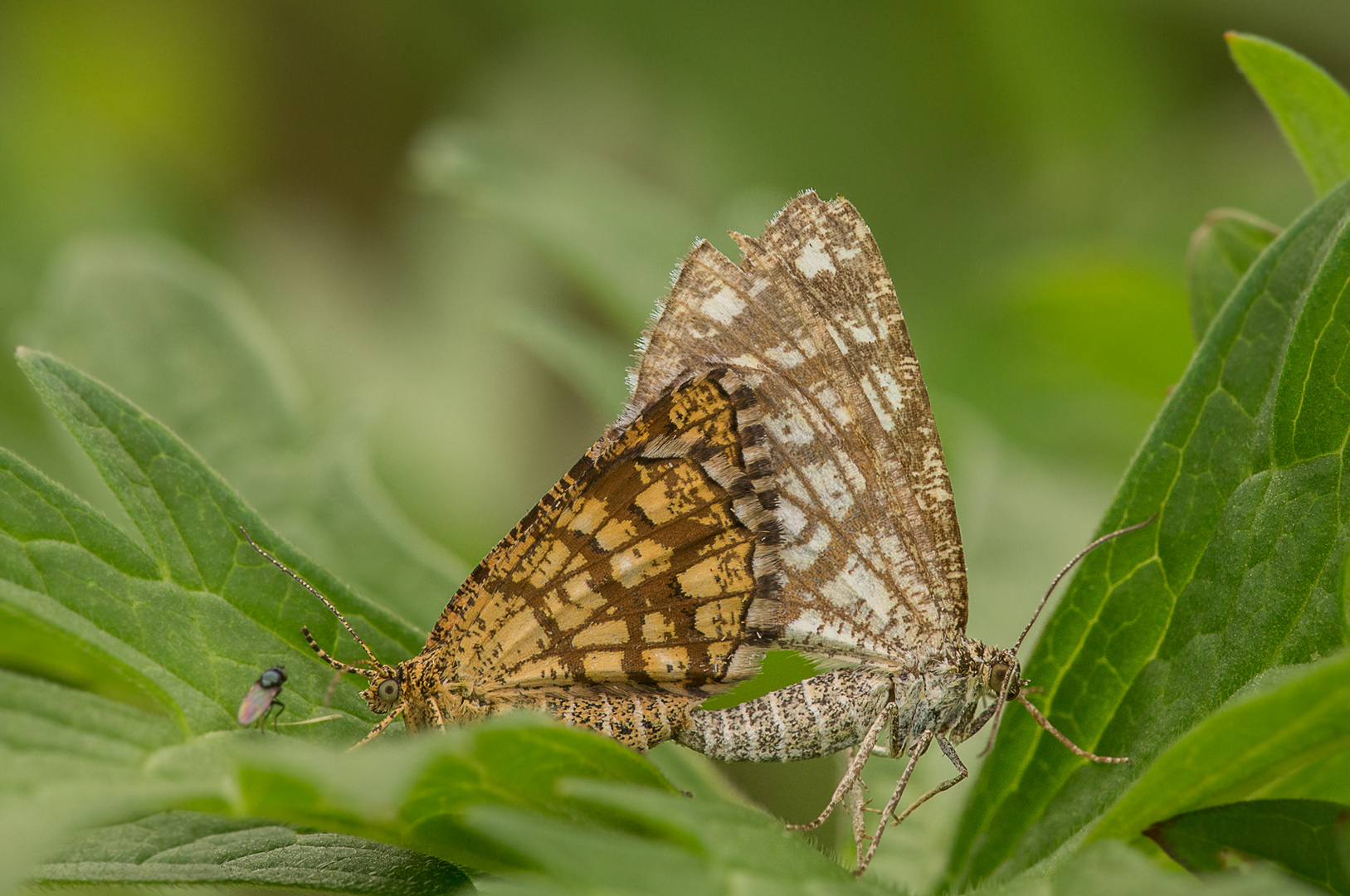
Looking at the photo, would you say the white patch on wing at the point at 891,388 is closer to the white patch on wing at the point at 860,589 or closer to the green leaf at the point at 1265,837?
the white patch on wing at the point at 860,589

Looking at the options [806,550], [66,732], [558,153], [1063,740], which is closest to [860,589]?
[806,550]

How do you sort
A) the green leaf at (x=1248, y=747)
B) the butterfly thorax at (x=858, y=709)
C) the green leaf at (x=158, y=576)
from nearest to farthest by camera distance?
the green leaf at (x=1248, y=747)
the green leaf at (x=158, y=576)
the butterfly thorax at (x=858, y=709)

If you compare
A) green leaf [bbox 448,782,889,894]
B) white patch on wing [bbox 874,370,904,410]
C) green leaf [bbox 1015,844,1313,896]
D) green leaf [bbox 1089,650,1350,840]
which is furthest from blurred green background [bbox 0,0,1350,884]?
green leaf [bbox 448,782,889,894]

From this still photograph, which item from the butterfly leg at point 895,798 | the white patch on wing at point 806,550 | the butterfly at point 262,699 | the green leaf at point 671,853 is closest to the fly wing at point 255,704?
the butterfly at point 262,699

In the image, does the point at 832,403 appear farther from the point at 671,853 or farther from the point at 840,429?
the point at 671,853

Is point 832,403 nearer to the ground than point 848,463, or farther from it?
farther from it

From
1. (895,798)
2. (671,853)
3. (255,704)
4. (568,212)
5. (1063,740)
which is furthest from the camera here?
(568,212)
